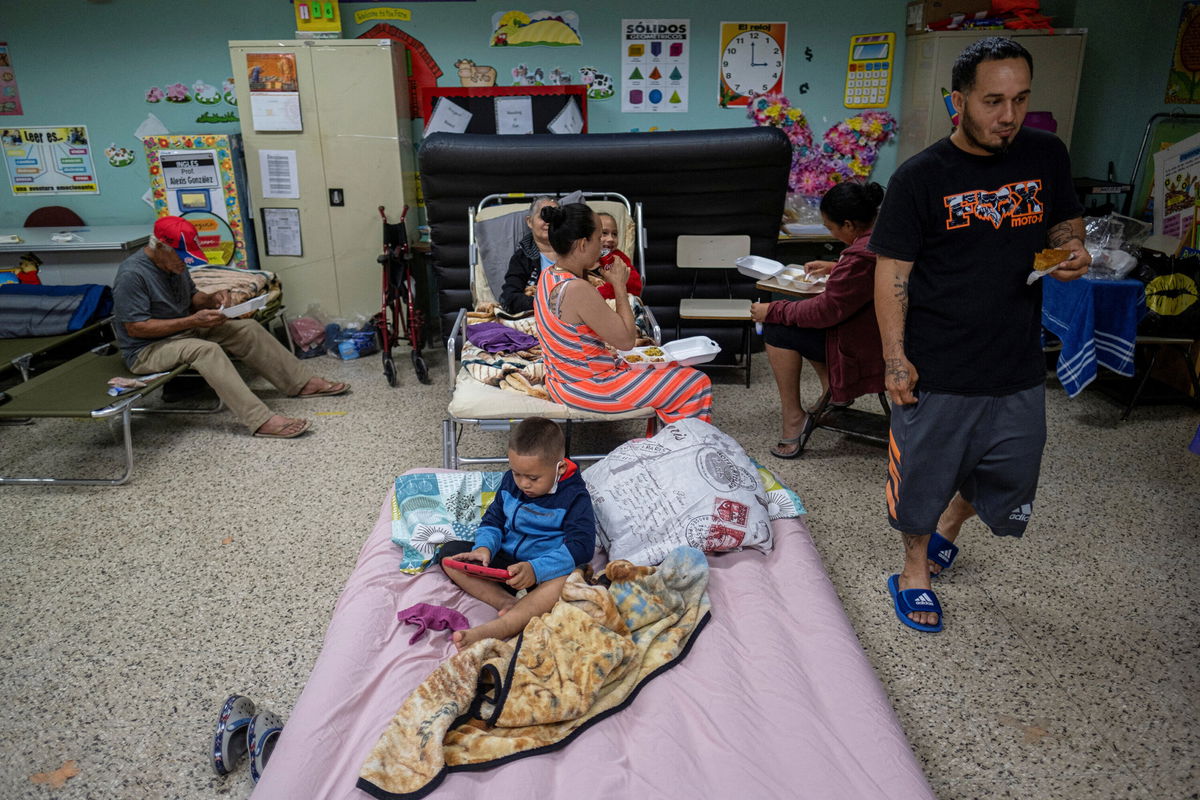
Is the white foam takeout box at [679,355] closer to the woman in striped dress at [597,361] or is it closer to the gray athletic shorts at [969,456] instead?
the woman in striped dress at [597,361]

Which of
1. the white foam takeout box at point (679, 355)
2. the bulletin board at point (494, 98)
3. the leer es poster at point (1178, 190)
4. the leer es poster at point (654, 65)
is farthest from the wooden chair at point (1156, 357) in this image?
the bulletin board at point (494, 98)

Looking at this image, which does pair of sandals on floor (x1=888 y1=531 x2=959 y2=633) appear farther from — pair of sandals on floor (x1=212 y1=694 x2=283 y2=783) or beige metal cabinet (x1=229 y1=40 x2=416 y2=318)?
beige metal cabinet (x1=229 y1=40 x2=416 y2=318)

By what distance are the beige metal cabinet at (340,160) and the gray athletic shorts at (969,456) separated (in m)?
3.58

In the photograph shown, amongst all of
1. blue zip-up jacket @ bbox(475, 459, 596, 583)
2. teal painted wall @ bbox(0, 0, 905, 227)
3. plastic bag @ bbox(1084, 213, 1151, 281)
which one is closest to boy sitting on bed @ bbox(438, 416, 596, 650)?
blue zip-up jacket @ bbox(475, 459, 596, 583)

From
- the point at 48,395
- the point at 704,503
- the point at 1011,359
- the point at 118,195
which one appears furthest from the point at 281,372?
the point at 1011,359

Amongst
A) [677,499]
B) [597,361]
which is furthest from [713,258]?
[677,499]

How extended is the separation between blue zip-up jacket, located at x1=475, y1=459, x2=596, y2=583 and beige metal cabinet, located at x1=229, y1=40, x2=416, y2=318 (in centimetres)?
312

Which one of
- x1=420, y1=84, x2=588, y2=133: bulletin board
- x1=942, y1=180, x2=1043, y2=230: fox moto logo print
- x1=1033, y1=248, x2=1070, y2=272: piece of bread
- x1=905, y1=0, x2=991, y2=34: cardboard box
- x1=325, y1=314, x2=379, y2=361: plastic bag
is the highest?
x1=905, y1=0, x2=991, y2=34: cardboard box

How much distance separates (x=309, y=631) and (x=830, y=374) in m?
2.10

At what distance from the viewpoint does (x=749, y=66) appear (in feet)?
16.8

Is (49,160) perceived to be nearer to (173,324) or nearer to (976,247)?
(173,324)

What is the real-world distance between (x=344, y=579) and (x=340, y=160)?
298cm

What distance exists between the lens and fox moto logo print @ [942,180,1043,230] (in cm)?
205

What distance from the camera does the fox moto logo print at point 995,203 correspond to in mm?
Result: 2055
